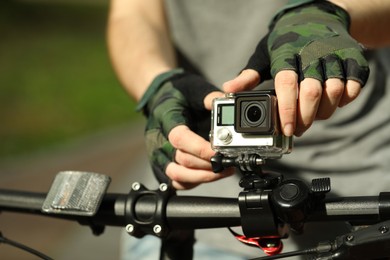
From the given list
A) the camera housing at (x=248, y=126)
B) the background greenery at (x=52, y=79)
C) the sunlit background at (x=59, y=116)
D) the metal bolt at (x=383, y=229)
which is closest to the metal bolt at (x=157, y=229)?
the camera housing at (x=248, y=126)

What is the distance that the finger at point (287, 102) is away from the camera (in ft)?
4.51

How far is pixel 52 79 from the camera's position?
1406 centimetres

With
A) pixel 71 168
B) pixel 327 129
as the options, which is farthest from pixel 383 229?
pixel 71 168

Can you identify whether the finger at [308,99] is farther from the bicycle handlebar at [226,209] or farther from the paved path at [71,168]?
the paved path at [71,168]

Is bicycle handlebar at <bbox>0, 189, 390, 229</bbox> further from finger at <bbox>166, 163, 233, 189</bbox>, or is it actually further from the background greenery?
the background greenery

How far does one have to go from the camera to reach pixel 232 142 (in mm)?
1411

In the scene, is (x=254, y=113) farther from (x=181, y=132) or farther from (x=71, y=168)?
(x=71, y=168)

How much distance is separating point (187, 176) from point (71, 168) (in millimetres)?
7624

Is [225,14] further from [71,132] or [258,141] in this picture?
[71,132]

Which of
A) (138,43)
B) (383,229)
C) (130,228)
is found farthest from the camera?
(138,43)

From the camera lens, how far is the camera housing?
138 centimetres

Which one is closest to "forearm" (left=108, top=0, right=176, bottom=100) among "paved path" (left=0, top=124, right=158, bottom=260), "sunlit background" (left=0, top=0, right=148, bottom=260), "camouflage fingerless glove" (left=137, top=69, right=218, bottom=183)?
"camouflage fingerless glove" (left=137, top=69, right=218, bottom=183)

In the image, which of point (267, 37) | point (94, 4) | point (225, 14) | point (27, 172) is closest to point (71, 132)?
point (27, 172)

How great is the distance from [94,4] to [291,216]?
18.5 meters
